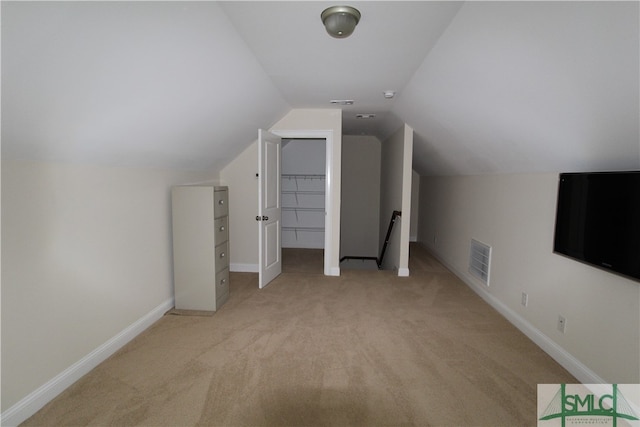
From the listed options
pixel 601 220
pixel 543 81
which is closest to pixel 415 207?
pixel 601 220

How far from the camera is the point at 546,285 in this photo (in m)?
2.46

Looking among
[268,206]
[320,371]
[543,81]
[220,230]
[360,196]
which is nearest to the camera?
[543,81]

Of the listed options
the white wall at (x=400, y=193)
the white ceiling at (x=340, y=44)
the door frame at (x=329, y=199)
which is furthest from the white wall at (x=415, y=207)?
the white ceiling at (x=340, y=44)

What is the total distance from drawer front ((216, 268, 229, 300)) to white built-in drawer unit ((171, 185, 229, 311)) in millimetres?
10

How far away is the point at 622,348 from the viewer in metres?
1.79

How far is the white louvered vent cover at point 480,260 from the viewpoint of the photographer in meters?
3.42

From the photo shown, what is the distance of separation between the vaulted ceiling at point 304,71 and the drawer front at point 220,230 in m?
0.73

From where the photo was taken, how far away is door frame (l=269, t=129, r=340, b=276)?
4141mm

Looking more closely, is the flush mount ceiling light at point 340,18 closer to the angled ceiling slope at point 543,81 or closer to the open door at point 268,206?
the angled ceiling slope at point 543,81

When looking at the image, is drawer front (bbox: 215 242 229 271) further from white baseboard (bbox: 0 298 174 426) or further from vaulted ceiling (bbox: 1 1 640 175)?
vaulted ceiling (bbox: 1 1 640 175)

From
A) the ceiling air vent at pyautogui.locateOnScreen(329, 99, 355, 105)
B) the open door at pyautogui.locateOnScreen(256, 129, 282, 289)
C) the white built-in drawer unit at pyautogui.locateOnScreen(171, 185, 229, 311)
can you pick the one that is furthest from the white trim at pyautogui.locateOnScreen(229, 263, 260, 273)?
the ceiling air vent at pyautogui.locateOnScreen(329, 99, 355, 105)

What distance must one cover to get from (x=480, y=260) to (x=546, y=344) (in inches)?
50.9

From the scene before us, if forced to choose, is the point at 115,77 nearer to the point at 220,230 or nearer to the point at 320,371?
the point at 220,230

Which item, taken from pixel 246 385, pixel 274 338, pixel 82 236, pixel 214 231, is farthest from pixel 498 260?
pixel 82 236
